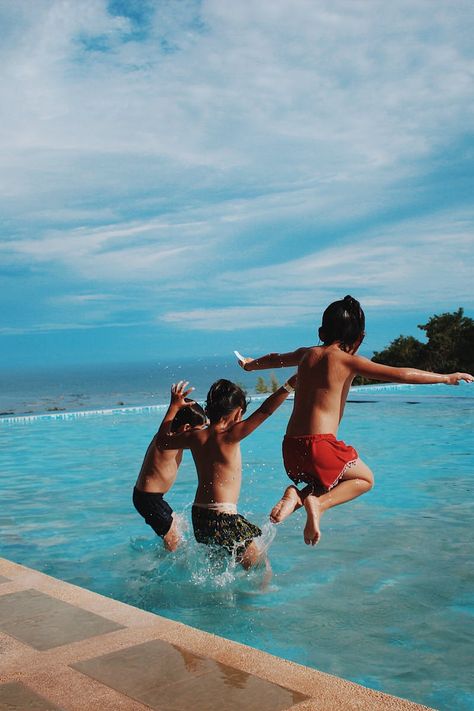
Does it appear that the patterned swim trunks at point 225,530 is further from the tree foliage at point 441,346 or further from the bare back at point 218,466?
the tree foliage at point 441,346

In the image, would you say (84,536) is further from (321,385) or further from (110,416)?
(110,416)

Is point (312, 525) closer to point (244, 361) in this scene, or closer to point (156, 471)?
point (244, 361)

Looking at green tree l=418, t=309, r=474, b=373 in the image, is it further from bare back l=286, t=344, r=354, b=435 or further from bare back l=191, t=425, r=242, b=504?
bare back l=286, t=344, r=354, b=435

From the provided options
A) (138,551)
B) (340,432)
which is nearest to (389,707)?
(138,551)

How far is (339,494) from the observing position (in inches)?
174

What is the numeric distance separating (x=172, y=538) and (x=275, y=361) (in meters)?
1.88

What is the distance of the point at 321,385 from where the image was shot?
4.43m

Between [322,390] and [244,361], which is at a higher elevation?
[244,361]

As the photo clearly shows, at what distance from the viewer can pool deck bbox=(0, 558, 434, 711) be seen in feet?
8.30

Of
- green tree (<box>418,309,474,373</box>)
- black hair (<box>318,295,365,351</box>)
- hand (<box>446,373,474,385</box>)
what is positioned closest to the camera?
hand (<box>446,373,474,385</box>)

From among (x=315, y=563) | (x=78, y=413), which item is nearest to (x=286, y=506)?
(x=315, y=563)

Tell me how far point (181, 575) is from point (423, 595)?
1.79 meters

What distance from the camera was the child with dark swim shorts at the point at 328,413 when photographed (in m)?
4.34

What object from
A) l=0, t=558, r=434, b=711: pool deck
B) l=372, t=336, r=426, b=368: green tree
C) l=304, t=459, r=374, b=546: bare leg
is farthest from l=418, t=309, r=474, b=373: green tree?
l=0, t=558, r=434, b=711: pool deck
